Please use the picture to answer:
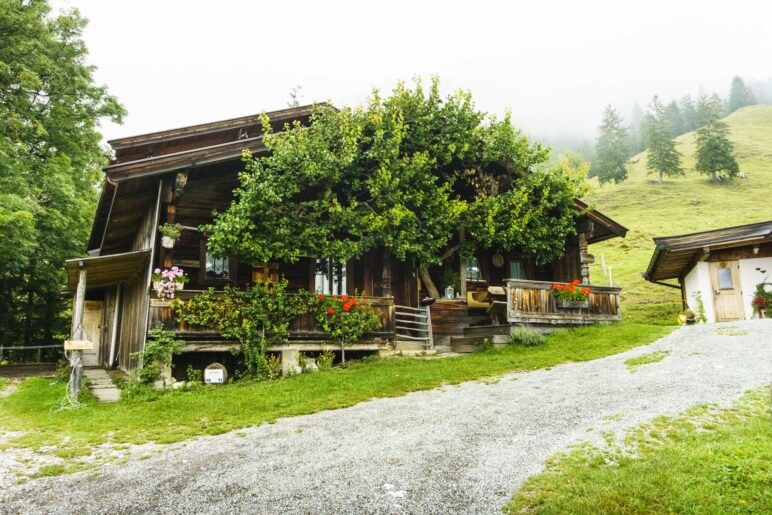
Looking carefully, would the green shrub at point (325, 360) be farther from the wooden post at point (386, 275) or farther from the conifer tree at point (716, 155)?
the conifer tree at point (716, 155)

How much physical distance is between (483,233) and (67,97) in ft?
60.6

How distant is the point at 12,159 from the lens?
18.8m

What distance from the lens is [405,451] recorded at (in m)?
6.42

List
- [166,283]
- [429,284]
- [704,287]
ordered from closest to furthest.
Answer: [166,283]
[429,284]
[704,287]

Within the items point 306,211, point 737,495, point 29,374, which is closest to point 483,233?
point 306,211

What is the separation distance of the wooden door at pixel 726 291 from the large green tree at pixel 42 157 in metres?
24.4

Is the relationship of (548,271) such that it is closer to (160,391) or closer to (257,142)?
(257,142)

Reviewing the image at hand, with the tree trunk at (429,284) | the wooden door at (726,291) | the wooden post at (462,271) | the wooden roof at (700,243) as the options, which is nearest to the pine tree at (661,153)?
the wooden roof at (700,243)

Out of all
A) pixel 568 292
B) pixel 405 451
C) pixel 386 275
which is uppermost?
pixel 386 275

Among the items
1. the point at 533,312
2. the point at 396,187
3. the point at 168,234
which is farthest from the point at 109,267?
the point at 533,312

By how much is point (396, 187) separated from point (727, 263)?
13311 mm

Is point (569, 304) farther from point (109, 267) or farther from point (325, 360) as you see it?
point (109, 267)

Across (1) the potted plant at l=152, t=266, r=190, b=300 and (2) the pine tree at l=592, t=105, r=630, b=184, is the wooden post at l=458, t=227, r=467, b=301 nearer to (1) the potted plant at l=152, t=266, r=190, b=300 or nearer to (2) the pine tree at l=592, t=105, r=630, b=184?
(1) the potted plant at l=152, t=266, r=190, b=300

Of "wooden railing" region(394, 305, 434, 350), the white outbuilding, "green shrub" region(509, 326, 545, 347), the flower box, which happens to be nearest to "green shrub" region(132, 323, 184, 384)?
"wooden railing" region(394, 305, 434, 350)
